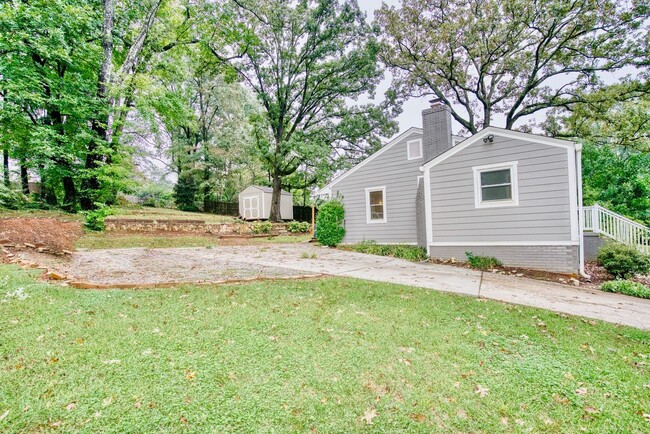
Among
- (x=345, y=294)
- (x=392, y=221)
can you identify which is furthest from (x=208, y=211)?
(x=345, y=294)

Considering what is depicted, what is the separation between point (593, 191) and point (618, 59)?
7.22 meters

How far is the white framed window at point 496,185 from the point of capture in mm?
7957

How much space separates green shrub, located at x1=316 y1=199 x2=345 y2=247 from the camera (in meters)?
12.1

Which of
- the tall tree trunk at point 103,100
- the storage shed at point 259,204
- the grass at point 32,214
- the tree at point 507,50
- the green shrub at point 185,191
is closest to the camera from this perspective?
the grass at point 32,214

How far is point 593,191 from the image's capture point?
1302 cm

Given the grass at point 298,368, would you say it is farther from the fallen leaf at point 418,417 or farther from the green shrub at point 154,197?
the green shrub at point 154,197

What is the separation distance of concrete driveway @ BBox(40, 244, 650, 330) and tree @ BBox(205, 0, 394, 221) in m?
10.4

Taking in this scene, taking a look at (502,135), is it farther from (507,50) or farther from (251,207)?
(251,207)

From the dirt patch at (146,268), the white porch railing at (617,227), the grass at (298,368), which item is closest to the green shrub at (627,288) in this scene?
the grass at (298,368)

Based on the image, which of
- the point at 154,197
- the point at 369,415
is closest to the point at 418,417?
the point at 369,415

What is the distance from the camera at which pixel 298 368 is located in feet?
8.30

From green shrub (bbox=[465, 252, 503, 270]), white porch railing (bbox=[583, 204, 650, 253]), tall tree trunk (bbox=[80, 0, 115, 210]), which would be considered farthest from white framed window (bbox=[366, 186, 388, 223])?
tall tree trunk (bbox=[80, 0, 115, 210])

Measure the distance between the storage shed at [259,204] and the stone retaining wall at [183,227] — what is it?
524 cm

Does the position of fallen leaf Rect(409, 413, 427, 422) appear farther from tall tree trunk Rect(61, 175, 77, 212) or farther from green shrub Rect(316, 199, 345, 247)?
tall tree trunk Rect(61, 175, 77, 212)
